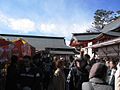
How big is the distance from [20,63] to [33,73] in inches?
20.4

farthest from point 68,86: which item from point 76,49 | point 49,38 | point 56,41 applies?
point 49,38

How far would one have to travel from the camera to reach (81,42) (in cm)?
3094

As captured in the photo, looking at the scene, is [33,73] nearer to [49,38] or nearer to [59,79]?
[59,79]

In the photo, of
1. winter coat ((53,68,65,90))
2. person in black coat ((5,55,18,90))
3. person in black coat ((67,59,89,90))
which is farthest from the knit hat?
person in black coat ((5,55,18,90))

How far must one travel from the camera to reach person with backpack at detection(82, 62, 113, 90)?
15.2 feet

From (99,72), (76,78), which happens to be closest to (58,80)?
(76,78)

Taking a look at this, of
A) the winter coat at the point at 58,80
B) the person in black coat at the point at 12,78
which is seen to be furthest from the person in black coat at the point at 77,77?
the person in black coat at the point at 12,78

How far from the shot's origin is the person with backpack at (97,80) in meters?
4.63

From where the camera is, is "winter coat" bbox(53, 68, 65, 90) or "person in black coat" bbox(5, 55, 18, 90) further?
"person in black coat" bbox(5, 55, 18, 90)

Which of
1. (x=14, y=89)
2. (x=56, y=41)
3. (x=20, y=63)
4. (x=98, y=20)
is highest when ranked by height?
(x=98, y=20)

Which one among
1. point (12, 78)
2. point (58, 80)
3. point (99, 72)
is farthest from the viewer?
point (12, 78)

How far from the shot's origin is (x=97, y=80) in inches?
185

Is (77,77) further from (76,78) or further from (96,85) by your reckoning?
(96,85)

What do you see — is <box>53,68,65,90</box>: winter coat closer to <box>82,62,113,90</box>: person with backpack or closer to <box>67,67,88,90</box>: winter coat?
<box>67,67,88,90</box>: winter coat
